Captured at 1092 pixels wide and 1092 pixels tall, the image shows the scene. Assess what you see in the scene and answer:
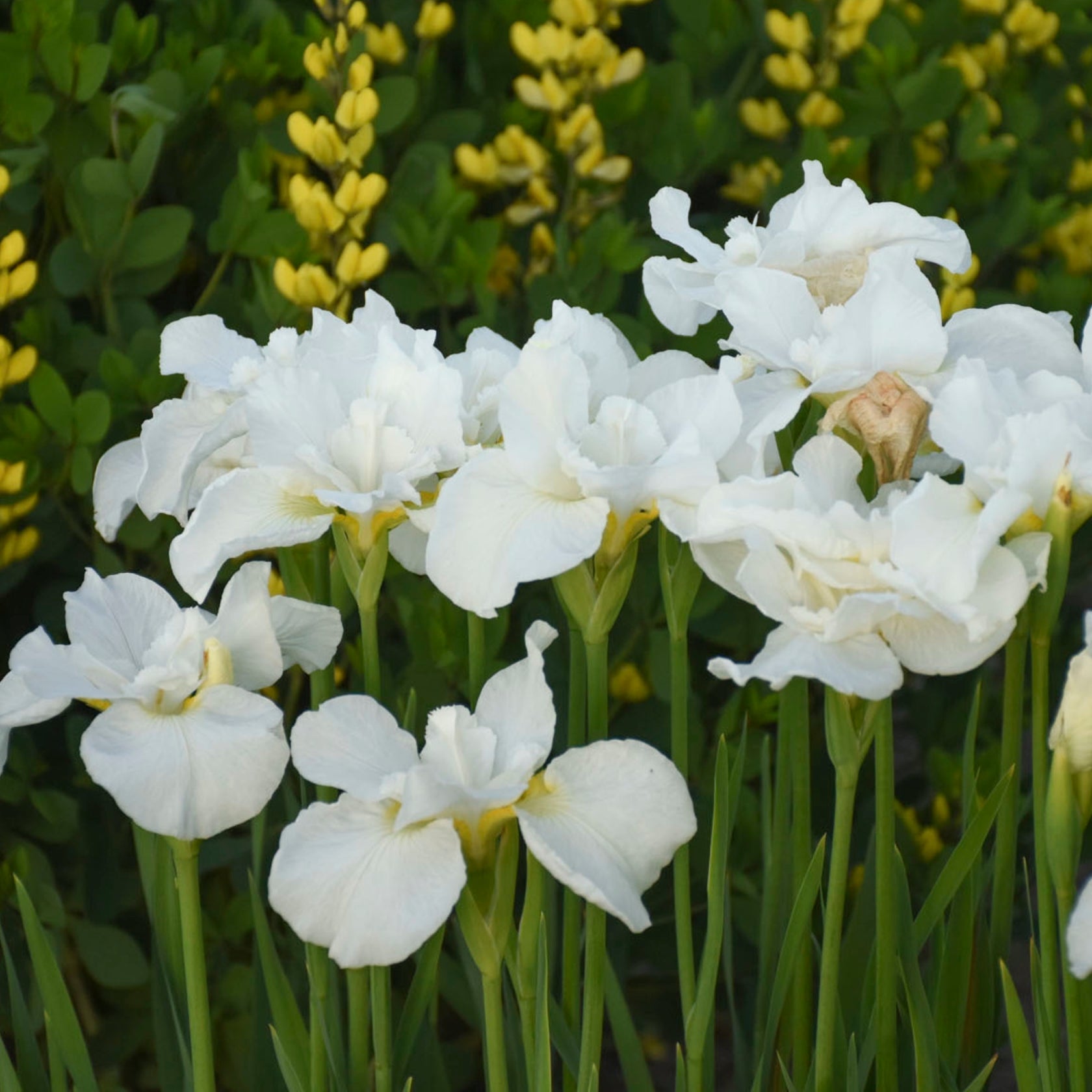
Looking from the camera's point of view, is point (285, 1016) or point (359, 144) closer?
point (285, 1016)

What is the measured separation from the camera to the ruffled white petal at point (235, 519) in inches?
31.0

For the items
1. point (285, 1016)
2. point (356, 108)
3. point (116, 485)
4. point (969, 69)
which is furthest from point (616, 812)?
point (969, 69)

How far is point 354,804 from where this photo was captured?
2.37 ft

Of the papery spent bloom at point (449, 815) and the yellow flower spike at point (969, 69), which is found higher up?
the yellow flower spike at point (969, 69)

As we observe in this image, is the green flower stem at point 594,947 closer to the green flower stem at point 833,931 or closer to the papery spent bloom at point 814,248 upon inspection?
the green flower stem at point 833,931

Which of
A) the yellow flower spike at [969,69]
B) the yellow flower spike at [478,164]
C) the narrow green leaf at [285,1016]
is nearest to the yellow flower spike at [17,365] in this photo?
the yellow flower spike at [478,164]

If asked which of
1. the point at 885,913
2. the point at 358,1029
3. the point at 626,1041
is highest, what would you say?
the point at 885,913

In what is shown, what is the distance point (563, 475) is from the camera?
2.51 feet

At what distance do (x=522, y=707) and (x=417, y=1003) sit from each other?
0.81ft

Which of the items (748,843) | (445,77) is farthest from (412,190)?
(748,843)

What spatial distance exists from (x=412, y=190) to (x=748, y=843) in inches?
28.3

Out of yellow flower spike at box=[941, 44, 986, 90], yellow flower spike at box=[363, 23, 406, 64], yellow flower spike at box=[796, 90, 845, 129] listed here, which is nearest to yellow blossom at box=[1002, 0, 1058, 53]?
yellow flower spike at box=[941, 44, 986, 90]

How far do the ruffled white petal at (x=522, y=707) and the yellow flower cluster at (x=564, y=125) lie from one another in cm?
86

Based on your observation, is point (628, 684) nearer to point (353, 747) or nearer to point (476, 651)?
point (476, 651)
